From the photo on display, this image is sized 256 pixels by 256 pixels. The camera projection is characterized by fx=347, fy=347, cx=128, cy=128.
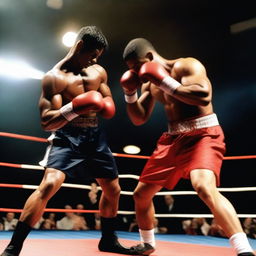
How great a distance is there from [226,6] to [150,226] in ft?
12.6

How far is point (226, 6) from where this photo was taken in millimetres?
4945

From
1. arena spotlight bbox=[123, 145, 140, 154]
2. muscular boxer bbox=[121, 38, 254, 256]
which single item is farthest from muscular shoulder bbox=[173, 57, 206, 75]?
arena spotlight bbox=[123, 145, 140, 154]

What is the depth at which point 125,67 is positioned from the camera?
284 inches

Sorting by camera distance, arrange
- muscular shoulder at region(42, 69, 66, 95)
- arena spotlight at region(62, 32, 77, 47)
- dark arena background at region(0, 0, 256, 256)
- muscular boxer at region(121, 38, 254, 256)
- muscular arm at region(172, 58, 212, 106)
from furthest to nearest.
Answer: arena spotlight at region(62, 32, 77, 47), dark arena background at region(0, 0, 256, 256), muscular shoulder at region(42, 69, 66, 95), muscular arm at region(172, 58, 212, 106), muscular boxer at region(121, 38, 254, 256)

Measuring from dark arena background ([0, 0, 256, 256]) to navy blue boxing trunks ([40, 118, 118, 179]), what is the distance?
1450mm

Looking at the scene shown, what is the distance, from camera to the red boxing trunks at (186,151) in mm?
1833

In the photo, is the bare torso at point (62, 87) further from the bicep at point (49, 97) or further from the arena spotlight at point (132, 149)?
the arena spotlight at point (132, 149)

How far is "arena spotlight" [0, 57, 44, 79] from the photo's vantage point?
6.82 m

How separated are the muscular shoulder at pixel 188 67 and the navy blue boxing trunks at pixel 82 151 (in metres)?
0.68

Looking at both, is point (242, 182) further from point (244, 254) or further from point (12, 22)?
point (244, 254)

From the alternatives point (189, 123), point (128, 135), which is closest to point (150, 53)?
point (189, 123)

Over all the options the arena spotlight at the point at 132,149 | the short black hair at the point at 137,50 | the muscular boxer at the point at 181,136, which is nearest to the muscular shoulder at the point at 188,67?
the muscular boxer at the point at 181,136

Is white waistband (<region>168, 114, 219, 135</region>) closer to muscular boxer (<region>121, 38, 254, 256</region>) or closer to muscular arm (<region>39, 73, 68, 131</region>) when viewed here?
muscular boxer (<region>121, 38, 254, 256</region>)

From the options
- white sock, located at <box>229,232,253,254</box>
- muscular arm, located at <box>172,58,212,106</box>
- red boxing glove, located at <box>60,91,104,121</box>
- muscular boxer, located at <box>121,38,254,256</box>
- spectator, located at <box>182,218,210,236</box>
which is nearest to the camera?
white sock, located at <box>229,232,253,254</box>
